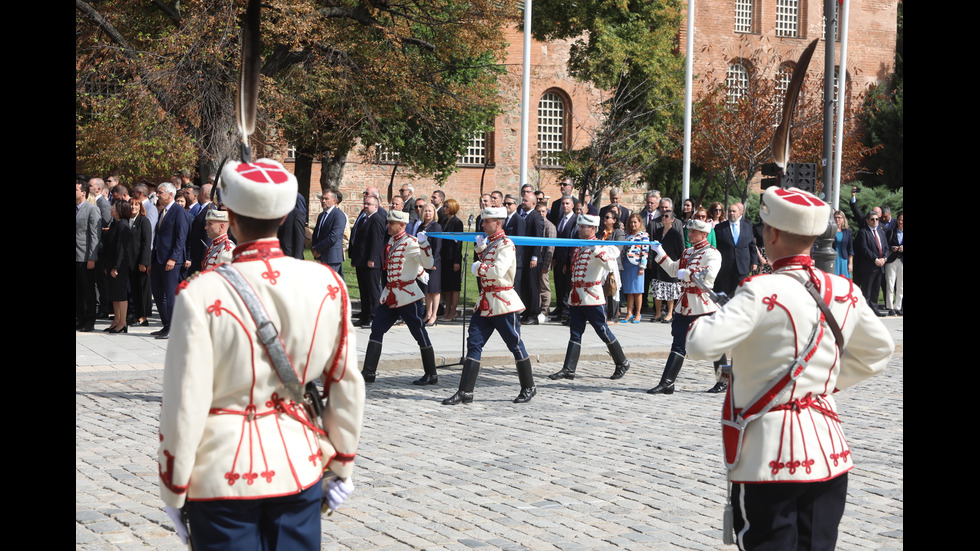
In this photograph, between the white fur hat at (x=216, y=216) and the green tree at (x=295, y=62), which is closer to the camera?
the white fur hat at (x=216, y=216)

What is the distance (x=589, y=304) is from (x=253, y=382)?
891 cm

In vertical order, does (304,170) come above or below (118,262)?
above

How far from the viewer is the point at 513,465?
7.93 metres

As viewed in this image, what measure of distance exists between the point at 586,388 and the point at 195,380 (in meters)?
8.63

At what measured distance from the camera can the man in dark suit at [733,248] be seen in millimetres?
16344

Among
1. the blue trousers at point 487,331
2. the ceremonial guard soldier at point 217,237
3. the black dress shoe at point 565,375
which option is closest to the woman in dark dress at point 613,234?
the black dress shoe at point 565,375

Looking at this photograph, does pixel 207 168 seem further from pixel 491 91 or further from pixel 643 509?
pixel 643 509

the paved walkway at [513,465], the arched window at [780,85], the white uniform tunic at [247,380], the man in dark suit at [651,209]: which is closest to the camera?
the white uniform tunic at [247,380]

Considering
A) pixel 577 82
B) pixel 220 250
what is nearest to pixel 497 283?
pixel 220 250

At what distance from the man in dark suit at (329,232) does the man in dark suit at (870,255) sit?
999cm

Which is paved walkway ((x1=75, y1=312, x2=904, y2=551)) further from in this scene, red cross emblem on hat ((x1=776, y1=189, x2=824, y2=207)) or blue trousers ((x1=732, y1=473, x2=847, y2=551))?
red cross emblem on hat ((x1=776, y1=189, x2=824, y2=207))

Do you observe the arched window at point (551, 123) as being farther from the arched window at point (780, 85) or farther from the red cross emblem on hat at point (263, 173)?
the red cross emblem on hat at point (263, 173)

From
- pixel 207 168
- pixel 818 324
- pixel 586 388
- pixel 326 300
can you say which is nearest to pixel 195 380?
pixel 326 300

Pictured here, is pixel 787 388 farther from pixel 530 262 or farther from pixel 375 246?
pixel 530 262
